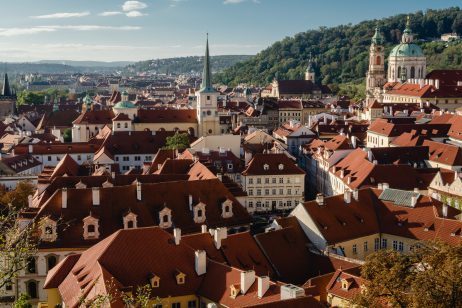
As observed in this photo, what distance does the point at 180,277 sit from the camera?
38.0 m

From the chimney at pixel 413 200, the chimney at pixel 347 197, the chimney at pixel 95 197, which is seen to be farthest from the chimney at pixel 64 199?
the chimney at pixel 413 200

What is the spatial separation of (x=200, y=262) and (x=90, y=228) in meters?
11.9

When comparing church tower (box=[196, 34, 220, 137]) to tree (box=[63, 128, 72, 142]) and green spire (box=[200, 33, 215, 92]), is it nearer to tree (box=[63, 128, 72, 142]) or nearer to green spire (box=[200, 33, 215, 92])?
green spire (box=[200, 33, 215, 92])

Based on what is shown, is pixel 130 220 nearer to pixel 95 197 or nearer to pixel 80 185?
pixel 95 197

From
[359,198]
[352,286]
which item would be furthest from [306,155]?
[352,286]

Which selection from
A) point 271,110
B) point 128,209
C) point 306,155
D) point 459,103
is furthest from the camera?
point 271,110

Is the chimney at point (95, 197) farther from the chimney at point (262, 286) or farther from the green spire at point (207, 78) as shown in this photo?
the green spire at point (207, 78)

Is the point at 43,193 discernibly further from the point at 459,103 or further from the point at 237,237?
the point at 459,103

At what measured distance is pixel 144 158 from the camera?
95812 mm

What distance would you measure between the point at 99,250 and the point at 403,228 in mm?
23621

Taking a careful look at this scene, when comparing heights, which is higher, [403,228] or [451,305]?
[451,305]

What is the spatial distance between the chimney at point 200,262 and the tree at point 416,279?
12604mm

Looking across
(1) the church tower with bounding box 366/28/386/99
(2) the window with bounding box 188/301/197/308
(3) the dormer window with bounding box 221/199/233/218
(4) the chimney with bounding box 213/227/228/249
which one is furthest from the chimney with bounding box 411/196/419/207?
(1) the church tower with bounding box 366/28/386/99

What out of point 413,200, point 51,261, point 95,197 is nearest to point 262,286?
point 51,261
